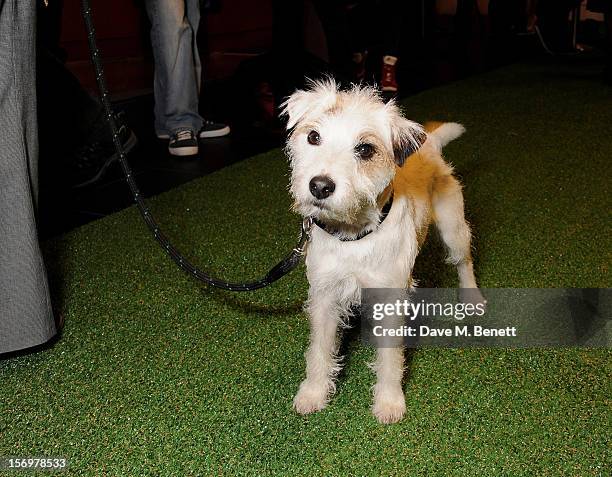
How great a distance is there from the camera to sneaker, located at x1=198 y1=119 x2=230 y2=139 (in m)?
5.16

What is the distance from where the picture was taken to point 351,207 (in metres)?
1.68

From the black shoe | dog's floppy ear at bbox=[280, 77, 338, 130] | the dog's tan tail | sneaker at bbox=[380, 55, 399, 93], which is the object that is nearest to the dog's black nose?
dog's floppy ear at bbox=[280, 77, 338, 130]

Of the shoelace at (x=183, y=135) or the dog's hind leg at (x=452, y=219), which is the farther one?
the shoelace at (x=183, y=135)

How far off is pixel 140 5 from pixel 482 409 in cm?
416

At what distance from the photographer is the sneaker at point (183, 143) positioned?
463cm

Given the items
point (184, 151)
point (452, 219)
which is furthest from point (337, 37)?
point (452, 219)

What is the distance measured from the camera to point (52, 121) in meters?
3.82

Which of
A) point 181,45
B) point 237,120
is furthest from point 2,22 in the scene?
point 237,120

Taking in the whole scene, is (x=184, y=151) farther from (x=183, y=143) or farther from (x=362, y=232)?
(x=362, y=232)

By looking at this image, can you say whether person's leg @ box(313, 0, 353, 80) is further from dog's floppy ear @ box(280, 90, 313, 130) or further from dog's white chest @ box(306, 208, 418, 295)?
dog's white chest @ box(306, 208, 418, 295)

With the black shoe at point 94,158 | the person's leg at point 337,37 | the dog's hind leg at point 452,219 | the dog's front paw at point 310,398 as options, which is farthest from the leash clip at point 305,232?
the person's leg at point 337,37

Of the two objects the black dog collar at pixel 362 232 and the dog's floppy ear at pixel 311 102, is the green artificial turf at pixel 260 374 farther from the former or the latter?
the dog's floppy ear at pixel 311 102

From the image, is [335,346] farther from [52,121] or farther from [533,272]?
[52,121]

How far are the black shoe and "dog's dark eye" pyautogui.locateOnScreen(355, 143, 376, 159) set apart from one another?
2.51m
